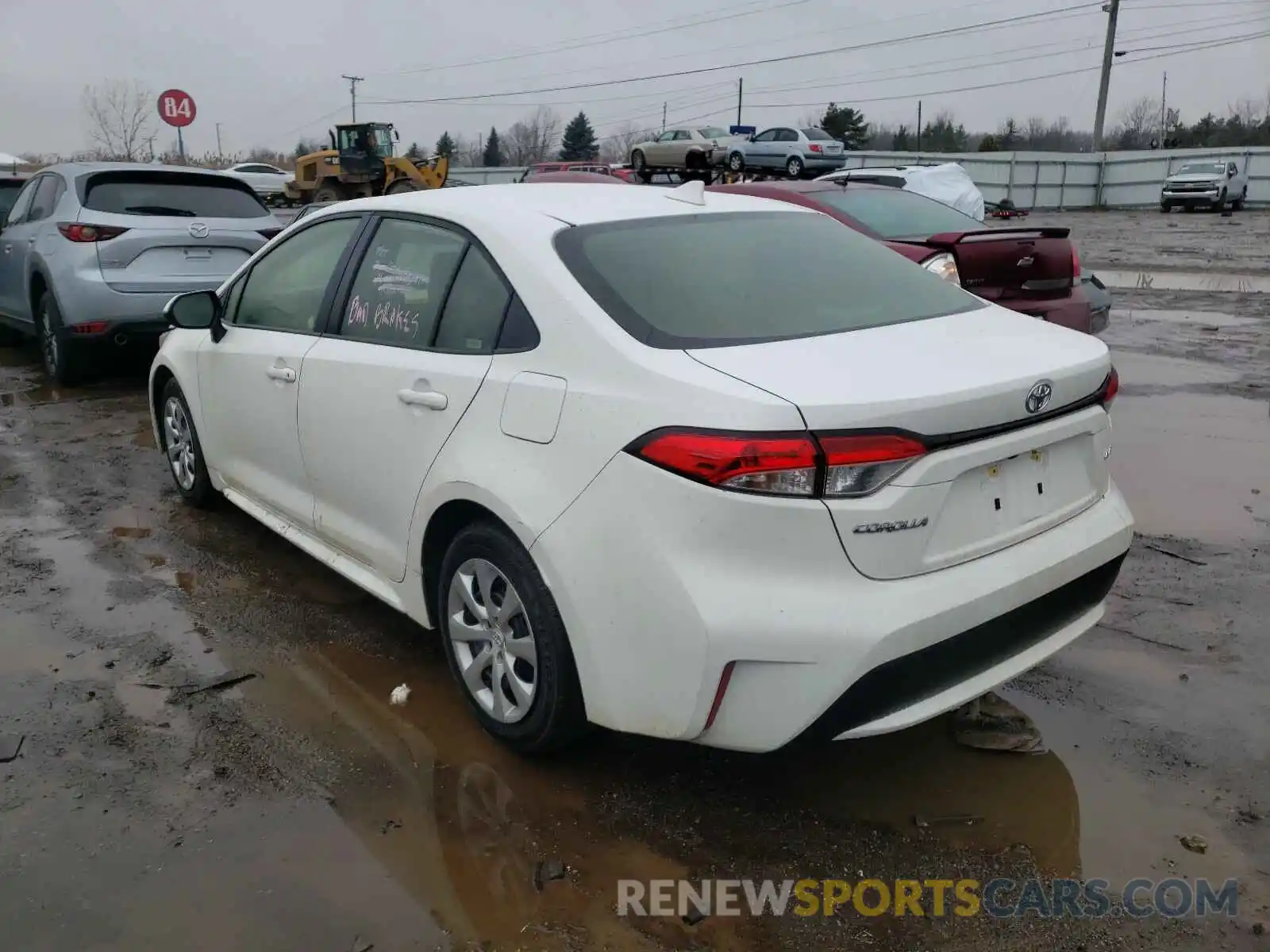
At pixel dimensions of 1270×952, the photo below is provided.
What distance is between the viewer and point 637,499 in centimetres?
246

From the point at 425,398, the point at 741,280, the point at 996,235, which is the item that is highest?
the point at 996,235

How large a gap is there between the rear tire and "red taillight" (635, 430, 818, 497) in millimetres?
6997

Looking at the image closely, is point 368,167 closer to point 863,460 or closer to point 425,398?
point 425,398

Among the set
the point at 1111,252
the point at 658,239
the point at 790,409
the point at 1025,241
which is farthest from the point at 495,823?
the point at 1111,252

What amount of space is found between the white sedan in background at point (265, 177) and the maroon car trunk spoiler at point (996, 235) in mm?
32649

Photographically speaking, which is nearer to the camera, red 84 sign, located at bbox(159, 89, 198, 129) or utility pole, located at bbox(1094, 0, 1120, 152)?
red 84 sign, located at bbox(159, 89, 198, 129)

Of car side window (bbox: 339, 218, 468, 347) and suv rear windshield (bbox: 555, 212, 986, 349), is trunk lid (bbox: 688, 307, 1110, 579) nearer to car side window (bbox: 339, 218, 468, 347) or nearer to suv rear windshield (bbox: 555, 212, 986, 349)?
suv rear windshield (bbox: 555, 212, 986, 349)

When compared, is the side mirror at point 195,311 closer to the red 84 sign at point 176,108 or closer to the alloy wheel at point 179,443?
the alloy wheel at point 179,443

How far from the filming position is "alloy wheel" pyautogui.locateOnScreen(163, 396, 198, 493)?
5.14 meters

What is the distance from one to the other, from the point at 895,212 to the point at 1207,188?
32.9 m

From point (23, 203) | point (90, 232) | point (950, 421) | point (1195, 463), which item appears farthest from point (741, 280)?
point (23, 203)

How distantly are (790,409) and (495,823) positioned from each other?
1.38 metres

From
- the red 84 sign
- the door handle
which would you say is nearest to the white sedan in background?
the red 84 sign

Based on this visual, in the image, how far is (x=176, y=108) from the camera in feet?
56.2
